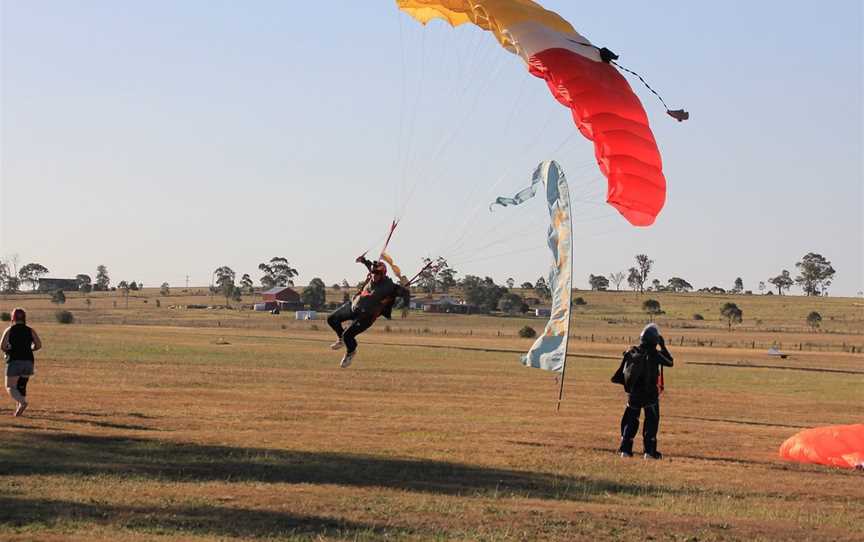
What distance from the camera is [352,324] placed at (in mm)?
18484

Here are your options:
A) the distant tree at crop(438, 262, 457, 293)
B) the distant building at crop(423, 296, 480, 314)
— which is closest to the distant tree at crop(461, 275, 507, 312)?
the distant building at crop(423, 296, 480, 314)

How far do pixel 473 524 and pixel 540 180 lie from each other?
1050cm

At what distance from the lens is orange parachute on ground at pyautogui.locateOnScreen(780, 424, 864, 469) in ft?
54.5

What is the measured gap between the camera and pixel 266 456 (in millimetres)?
15094

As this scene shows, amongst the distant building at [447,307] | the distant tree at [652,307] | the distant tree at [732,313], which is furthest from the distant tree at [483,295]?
the distant tree at [732,313]

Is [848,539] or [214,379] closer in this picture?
[848,539]

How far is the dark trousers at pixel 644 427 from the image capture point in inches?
664

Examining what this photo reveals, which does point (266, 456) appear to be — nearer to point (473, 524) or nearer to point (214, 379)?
point (473, 524)

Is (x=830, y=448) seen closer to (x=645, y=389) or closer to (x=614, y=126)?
(x=645, y=389)

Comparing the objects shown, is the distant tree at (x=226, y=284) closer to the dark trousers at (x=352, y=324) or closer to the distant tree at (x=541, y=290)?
the distant tree at (x=541, y=290)

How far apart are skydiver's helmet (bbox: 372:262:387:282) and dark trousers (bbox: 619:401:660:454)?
409 cm

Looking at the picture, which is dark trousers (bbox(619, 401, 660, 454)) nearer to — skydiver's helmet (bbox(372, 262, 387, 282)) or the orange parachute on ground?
the orange parachute on ground

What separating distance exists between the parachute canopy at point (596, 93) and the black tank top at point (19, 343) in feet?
26.3

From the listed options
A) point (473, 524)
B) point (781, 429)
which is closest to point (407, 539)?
point (473, 524)
